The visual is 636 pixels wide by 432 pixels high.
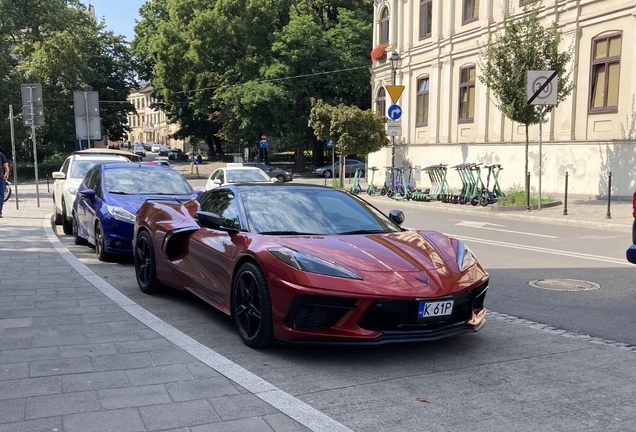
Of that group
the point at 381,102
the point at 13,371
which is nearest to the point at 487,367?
the point at 13,371

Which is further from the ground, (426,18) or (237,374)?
(426,18)

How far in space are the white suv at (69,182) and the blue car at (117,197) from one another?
1.57 metres

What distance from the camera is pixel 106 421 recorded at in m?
3.55

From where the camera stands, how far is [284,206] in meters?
5.75

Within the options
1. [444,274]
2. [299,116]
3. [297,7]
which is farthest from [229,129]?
[444,274]

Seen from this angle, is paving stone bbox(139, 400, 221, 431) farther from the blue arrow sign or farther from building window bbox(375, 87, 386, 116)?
building window bbox(375, 87, 386, 116)

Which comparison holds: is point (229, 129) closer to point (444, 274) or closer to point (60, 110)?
point (60, 110)

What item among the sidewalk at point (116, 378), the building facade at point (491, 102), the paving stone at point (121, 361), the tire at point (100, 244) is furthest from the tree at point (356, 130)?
the paving stone at point (121, 361)

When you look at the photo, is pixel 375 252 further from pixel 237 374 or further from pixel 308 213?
pixel 237 374

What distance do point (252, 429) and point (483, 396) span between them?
154 cm

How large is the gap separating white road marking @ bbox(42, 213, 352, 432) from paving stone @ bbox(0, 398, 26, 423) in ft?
4.21

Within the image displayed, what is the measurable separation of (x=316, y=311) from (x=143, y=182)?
663cm

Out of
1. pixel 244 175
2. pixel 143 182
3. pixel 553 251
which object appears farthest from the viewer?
pixel 244 175

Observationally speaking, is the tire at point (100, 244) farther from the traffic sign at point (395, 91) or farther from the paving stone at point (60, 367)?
the traffic sign at point (395, 91)
